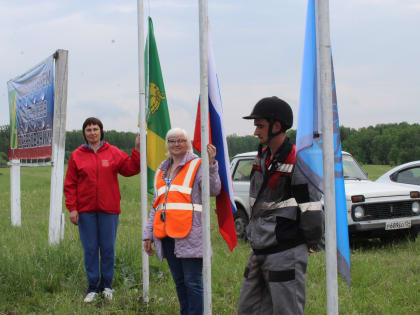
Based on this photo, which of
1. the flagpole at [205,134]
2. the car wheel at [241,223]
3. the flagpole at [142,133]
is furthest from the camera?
the car wheel at [241,223]

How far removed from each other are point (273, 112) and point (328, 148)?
1.65 ft

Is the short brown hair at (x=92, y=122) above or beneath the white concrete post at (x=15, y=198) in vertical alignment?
above

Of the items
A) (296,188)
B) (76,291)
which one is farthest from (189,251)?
(76,291)

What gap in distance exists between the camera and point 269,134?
337 cm

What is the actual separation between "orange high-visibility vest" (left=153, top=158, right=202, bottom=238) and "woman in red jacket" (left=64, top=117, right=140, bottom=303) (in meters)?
1.40

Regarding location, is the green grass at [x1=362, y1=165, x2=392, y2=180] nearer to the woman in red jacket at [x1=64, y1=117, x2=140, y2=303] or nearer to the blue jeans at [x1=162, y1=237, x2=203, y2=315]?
the woman in red jacket at [x1=64, y1=117, x2=140, y2=303]

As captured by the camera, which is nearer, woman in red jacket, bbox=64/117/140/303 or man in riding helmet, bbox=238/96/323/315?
man in riding helmet, bbox=238/96/323/315

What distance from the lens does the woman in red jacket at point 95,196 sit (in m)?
5.57

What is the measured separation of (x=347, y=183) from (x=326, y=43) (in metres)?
6.75

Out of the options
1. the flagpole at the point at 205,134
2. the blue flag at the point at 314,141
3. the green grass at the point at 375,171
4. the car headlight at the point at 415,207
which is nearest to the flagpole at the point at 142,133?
the flagpole at the point at 205,134

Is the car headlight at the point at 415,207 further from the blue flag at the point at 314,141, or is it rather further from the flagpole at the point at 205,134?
the blue flag at the point at 314,141

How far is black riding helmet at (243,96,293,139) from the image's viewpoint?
3324 millimetres

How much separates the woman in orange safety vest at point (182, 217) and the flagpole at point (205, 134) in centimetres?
22

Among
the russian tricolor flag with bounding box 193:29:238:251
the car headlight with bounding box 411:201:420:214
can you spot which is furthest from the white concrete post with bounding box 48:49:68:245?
the car headlight with bounding box 411:201:420:214
